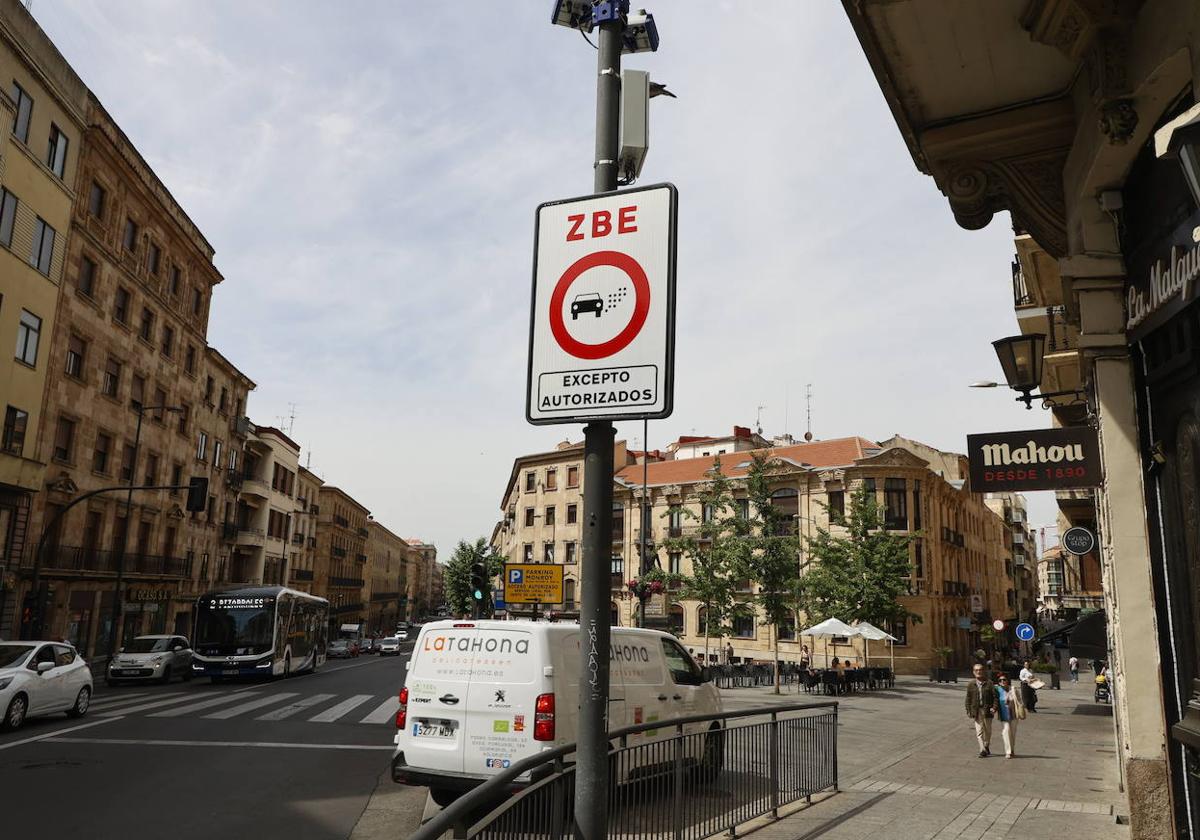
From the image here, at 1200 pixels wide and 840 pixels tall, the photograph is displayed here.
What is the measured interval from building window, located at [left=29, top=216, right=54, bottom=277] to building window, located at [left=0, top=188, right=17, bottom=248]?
4.04 ft

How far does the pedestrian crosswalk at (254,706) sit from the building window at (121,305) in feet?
61.9

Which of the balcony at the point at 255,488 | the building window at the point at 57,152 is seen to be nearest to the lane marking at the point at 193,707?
the building window at the point at 57,152

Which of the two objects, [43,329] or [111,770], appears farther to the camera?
[43,329]

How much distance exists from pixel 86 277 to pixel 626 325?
35.0 metres

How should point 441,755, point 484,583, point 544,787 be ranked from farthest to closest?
point 484,583 → point 441,755 → point 544,787

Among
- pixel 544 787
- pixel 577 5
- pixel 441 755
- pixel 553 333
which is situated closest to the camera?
pixel 553 333

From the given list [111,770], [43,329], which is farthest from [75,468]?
[111,770]

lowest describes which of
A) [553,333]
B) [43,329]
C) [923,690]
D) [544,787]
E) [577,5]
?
[923,690]

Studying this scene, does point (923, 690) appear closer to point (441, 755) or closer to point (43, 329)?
point (441, 755)

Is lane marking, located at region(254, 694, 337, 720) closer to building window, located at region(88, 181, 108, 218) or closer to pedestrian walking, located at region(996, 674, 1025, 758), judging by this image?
pedestrian walking, located at region(996, 674, 1025, 758)

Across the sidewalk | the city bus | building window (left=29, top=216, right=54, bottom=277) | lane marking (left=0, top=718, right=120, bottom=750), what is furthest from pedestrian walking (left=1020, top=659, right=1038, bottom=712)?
building window (left=29, top=216, right=54, bottom=277)

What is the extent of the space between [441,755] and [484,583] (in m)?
12.6

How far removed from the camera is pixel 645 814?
6.31 metres

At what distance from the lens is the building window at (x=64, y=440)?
30.3 meters
